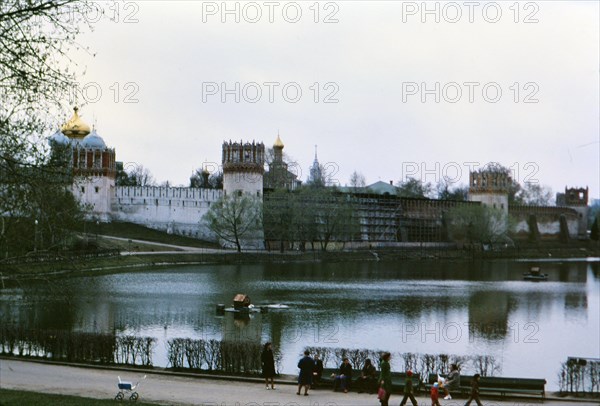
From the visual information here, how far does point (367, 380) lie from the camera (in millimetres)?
14586

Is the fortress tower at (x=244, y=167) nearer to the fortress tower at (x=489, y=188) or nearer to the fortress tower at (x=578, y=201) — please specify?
the fortress tower at (x=489, y=188)

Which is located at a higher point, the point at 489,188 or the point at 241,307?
the point at 489,188

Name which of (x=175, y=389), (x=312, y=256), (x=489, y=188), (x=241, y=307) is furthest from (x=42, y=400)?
(x=489, y=188)

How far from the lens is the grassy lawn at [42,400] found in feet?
37.3

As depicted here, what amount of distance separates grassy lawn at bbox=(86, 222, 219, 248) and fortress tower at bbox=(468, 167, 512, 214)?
39.9 meters

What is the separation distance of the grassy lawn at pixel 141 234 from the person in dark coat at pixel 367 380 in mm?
50045

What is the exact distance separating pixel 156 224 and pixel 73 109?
60.4m

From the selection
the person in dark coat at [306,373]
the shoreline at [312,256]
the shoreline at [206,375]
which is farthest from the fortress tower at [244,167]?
the person in dark coat at [306,373]

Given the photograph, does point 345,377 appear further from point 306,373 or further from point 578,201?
point 578,201

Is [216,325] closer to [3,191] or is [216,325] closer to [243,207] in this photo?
[3,191]

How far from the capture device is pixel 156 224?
70.6 metres

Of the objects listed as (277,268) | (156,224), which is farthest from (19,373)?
(156,224)

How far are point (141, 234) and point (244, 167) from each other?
36.0 feet

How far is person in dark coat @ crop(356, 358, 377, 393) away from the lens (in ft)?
47.7
